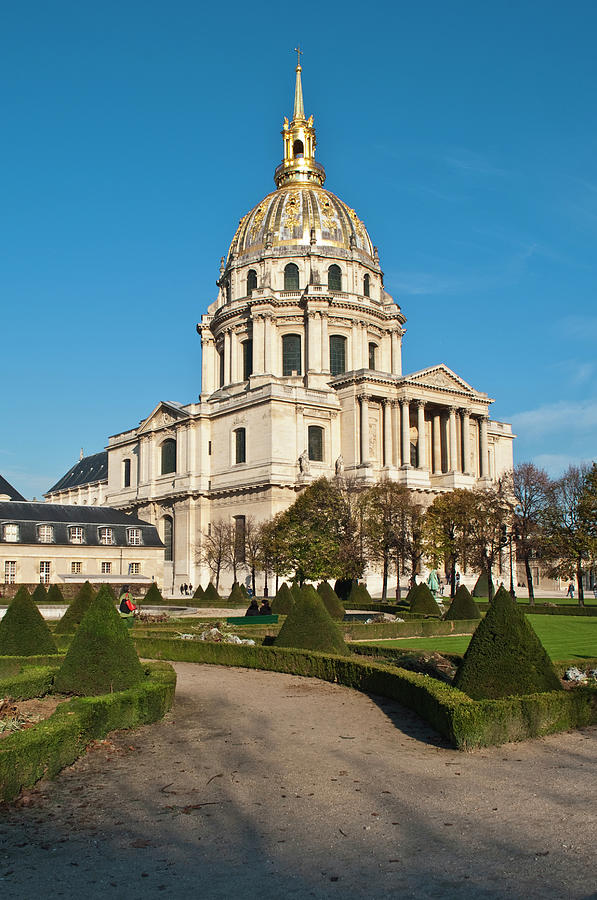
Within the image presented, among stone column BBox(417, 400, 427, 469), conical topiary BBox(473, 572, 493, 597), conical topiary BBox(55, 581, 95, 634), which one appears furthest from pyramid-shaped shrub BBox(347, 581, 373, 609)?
stone column BBox(417, 400, 427, 469)

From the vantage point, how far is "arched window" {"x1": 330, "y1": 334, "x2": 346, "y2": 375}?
2768 inches

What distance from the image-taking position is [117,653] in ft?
44.1

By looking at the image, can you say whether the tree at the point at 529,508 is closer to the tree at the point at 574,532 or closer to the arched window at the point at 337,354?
the tree at the point at 574,532

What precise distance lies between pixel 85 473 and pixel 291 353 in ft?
122

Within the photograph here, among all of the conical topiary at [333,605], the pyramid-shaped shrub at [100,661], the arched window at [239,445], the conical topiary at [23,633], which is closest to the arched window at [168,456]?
the arched window at [239,445]

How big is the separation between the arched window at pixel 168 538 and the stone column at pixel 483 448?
25886mm

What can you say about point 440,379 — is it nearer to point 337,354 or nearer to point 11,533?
point 337,354

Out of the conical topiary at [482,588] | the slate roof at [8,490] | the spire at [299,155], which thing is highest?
the spire at [299,155]

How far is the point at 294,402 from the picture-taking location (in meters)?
62.1

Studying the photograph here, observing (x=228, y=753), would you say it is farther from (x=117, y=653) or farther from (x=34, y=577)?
(x=34, y=577)

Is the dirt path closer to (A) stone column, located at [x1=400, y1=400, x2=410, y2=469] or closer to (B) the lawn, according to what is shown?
(B) the lawn

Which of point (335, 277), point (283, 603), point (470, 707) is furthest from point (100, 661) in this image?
point (335, 277)

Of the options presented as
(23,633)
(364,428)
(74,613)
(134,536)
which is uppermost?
(364,428)

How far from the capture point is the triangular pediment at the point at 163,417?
69875 millimetres
